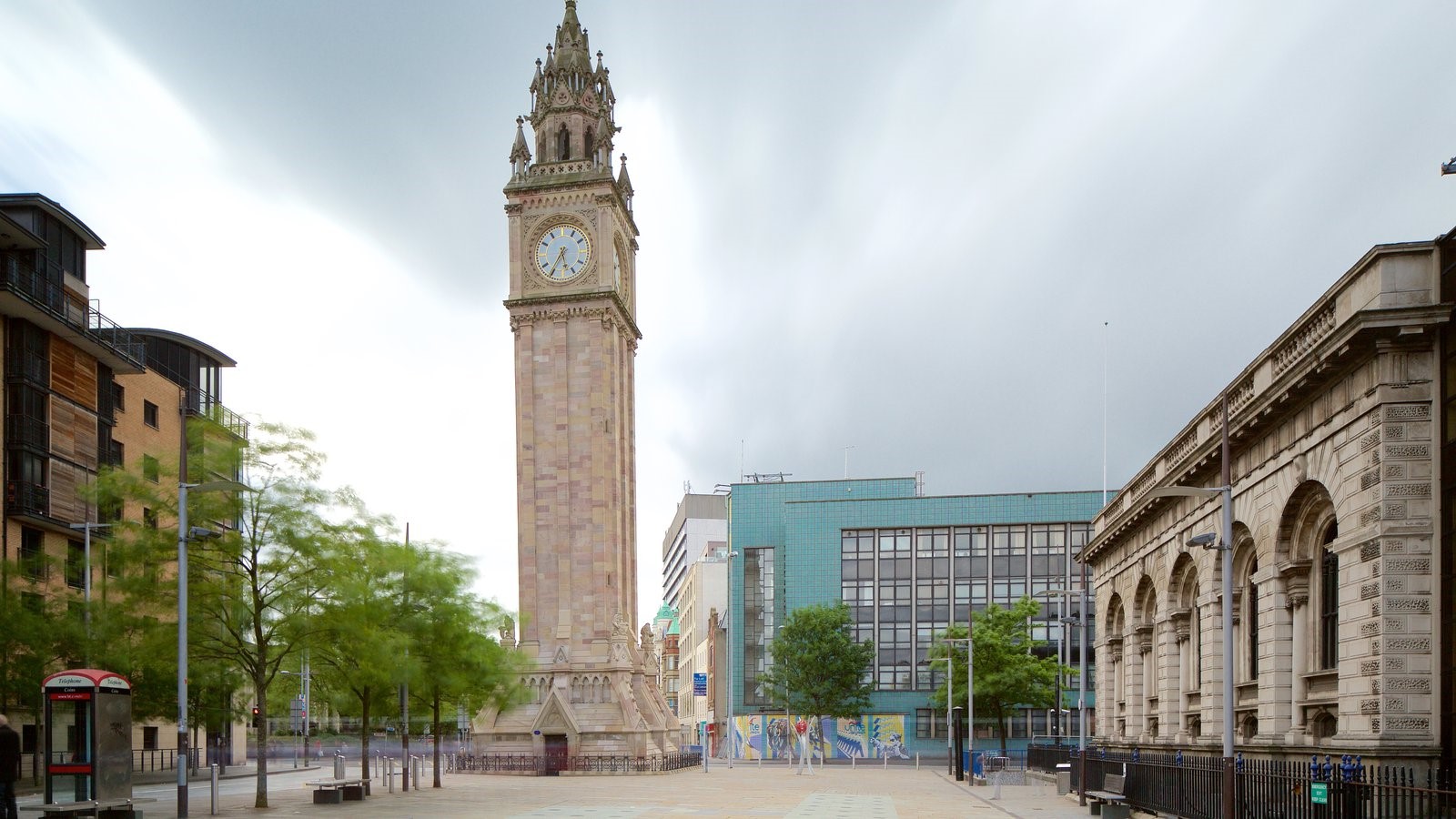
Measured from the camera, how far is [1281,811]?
79.2 ft

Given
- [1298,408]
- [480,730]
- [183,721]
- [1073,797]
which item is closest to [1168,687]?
[1073,797]

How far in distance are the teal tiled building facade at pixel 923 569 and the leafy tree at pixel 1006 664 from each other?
13707 mm

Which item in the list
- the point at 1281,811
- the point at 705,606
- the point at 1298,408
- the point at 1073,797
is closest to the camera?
the point at 1281,811

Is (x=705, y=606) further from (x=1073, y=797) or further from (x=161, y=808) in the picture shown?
(x=161, y=808)

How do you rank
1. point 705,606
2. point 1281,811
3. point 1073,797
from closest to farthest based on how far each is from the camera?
point 1281,811 < point 1073,797 < point 705,606

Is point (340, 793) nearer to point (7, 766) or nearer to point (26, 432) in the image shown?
point (7, 766)

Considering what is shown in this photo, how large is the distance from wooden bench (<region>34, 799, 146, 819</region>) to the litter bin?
101 ft

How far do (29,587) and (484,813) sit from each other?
24.7m

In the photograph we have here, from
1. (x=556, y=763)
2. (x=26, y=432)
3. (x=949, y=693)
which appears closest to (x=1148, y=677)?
(x=949, y=693)

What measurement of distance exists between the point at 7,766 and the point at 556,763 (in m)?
44.2

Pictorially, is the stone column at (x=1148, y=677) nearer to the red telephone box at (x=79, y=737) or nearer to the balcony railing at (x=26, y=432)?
the red telephone box at (x=79, y=737)

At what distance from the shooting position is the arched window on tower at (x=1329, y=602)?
2723 cm

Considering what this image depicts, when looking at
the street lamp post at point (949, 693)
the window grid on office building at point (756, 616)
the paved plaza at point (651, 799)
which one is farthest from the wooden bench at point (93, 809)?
the window grid on office building at point (756, 616)

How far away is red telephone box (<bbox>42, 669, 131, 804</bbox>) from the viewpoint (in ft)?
91.1
